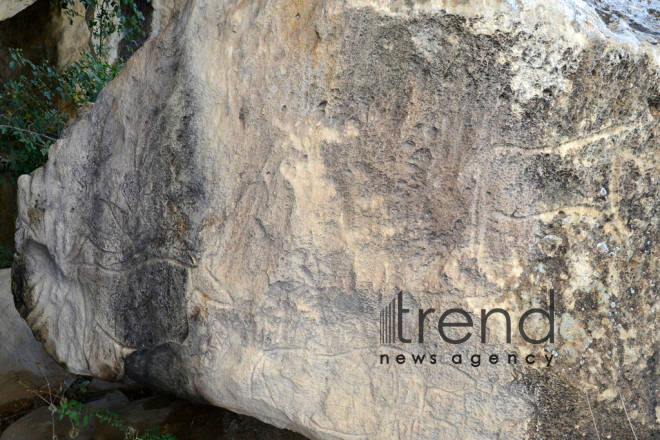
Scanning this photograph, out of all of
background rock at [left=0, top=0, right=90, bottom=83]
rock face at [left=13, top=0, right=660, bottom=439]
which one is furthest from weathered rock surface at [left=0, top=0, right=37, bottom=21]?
rock face at [left=13, top=0, right=660, bottom=439]

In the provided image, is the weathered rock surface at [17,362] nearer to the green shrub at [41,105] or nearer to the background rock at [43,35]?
the green shrub at [41,105]

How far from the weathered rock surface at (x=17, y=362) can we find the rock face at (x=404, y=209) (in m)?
1.41

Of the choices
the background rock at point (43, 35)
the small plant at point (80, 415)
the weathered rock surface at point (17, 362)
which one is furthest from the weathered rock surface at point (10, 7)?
the small plant at point (80, 415)

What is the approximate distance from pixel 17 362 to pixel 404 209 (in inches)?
94.3

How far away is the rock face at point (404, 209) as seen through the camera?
156 centimetres

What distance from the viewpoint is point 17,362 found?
9.87ft

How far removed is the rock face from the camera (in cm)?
156

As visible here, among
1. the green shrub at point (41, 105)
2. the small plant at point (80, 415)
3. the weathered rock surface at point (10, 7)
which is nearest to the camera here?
the small plant at point (80, 415)

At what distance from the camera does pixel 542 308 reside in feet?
5.27

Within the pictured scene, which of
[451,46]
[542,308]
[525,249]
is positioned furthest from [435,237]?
[451,46]

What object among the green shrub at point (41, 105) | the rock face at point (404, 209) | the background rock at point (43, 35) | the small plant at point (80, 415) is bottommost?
the small plant at point (80, 415)

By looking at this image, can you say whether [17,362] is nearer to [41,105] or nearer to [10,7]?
[41,105]

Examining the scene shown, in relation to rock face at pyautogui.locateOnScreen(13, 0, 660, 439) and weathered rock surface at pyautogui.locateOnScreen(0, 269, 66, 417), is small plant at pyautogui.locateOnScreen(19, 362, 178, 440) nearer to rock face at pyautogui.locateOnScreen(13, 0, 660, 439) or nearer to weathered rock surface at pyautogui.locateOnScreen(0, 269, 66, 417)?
weathered rock surface at pyautogui.locateOnScreen(0, 269, 66, 417)

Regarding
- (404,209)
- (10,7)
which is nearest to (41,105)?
(10,7)
